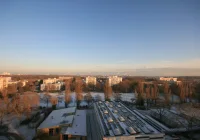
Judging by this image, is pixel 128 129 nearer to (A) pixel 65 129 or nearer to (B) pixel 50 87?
(A) pixel 65 129

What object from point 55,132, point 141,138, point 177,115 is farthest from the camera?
point 177,115

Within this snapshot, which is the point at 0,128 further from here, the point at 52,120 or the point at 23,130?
the point at 52,120

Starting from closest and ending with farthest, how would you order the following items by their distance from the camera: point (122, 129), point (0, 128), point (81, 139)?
point (122, 129), point (81, 139), point (0, 128)

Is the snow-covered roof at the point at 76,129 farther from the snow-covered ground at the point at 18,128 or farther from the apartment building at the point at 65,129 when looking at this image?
the snow-covered ground at the point at 18,128

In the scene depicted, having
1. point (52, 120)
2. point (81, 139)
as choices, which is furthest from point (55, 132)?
point (81, 139)

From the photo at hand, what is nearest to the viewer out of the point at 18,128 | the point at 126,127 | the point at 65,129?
the point at 126,127

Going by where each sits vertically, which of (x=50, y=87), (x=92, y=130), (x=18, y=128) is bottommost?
(x=18, y=128)

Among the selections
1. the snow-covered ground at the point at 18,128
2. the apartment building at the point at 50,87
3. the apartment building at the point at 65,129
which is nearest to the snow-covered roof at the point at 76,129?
the apartment building at the point at 65,129

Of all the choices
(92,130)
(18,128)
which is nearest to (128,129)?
(92,130)

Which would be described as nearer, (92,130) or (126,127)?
(126,127)

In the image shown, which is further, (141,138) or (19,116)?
(19,116)

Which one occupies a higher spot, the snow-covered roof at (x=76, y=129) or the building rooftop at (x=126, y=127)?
the building rooftop at (x=126, y=127)
